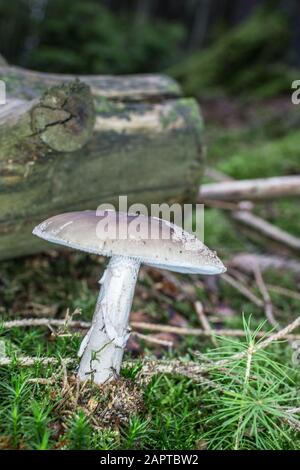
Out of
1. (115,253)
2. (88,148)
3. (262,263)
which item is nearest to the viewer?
(115,253)

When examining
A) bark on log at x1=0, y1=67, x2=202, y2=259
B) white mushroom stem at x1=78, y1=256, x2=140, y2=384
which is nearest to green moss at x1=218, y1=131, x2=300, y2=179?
bark on log at x1=0, y1=67, x2=202, y2=259

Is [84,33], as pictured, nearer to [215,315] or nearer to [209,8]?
[215,315]

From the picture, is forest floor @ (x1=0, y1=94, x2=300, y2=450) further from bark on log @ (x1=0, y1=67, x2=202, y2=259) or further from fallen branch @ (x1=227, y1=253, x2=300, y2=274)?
bark on log @ (x1=0, y1=67, x2=202, y2=259)

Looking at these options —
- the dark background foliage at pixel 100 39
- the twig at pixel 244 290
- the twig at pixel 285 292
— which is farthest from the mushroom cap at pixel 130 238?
the dark background foliage at pixel 100 39

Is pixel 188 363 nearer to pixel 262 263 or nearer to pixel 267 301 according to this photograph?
pixel 267 301

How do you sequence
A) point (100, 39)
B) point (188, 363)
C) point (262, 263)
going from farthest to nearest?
point (100, 39), point (262, 263), point (188, 363)

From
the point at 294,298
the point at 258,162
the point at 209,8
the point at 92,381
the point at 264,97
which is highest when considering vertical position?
the point at 209,8

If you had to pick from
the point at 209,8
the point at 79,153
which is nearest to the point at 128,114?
the point at 79,153

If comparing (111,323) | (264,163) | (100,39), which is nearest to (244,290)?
(111,323)
